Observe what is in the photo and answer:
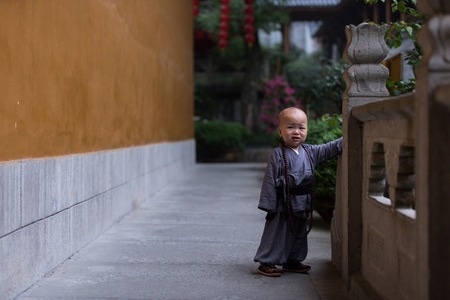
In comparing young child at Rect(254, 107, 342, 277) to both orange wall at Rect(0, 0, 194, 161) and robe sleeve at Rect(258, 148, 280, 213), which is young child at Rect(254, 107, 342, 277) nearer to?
robe sleeve at Rect(258, 148, 280, 213)

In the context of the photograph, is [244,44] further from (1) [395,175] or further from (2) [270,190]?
(1) [395,175]

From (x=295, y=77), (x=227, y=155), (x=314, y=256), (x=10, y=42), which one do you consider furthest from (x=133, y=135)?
(x=227, y=155)

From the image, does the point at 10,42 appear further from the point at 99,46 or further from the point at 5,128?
the point at 99,46

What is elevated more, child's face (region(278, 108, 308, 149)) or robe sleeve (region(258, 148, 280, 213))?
child's face (region(278, 108, 308, 149))

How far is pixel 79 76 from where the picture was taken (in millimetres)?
6012

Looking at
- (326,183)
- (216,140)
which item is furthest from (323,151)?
(216,140)

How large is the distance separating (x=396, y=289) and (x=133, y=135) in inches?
240

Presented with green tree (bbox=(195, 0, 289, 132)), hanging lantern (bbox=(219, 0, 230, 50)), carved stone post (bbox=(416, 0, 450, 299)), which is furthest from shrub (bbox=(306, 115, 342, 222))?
green tree (bbox=(195, 0, 289, 132))

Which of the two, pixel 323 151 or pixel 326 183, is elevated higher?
pixel 323 151

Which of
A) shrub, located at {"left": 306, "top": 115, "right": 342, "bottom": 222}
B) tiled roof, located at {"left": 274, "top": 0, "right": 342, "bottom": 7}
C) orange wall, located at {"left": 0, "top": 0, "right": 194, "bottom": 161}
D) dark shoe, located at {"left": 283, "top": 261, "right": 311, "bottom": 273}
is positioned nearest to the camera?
orange wall, located at {"left": 0, "top": 0, "right": 194, "bottom": 161}

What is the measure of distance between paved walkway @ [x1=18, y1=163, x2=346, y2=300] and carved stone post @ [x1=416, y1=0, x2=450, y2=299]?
5.80 ft

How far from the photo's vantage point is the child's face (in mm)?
4828

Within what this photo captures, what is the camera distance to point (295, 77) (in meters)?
19.5

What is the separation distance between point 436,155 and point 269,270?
8.08 feet
